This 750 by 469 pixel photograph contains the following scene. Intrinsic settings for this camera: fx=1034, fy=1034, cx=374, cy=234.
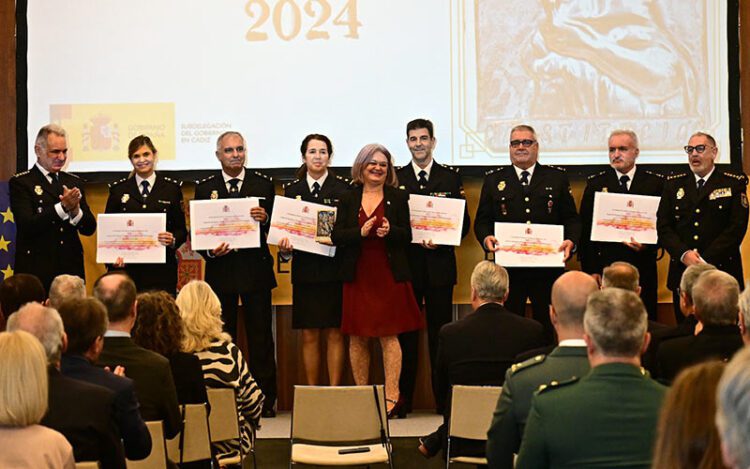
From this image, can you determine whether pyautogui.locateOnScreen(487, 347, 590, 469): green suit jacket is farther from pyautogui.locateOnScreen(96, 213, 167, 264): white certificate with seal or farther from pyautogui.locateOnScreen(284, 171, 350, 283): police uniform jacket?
pyautogui.locateOnScreen(96, 213, 167, 264): white certificate with seal

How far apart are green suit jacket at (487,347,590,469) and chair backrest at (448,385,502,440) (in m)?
1.13

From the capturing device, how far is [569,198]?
7.42 m

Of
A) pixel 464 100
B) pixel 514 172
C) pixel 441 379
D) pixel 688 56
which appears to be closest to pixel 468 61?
pixel 464 100

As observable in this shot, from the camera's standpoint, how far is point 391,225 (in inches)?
273

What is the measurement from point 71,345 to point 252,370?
3.88 m

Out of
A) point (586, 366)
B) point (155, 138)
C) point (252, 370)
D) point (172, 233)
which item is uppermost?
point (155, 138)

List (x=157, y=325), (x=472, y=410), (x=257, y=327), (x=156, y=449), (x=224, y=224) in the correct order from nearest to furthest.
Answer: (x=156, y=449), (x=157, y=325), (x=472, y=410), (x=224, y=224), (x=257, y=327)

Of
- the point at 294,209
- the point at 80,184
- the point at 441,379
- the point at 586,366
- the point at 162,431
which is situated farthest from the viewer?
the point at 80,184

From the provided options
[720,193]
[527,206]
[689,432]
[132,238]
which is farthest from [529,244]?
[689,432]

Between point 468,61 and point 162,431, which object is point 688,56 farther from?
point 162,431

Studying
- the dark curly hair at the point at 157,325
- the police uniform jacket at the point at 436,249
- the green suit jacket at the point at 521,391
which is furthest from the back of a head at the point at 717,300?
the police uniform jacket at the point at 436,249

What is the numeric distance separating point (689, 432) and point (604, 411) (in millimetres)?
919

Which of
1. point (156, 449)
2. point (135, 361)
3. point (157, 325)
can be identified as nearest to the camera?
→ point (156, 449)

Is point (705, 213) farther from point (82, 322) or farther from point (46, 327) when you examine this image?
point (46, 327)
